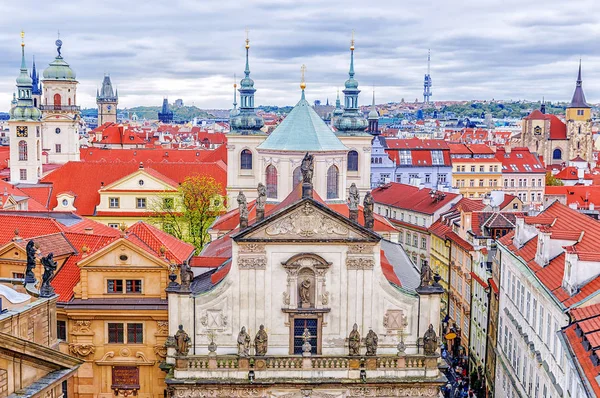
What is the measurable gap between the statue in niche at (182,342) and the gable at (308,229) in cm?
461

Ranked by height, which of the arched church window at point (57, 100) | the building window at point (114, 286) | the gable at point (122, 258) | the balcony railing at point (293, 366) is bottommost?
the balcony railing at point (293, 366)

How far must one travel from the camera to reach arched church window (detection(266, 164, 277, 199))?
57.4 meters

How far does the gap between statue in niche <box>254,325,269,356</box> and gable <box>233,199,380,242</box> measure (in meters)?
4.01

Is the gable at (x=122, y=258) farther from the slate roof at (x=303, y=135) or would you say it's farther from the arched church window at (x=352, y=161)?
the arched church window at (x=352, y=161)

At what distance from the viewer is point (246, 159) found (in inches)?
2687

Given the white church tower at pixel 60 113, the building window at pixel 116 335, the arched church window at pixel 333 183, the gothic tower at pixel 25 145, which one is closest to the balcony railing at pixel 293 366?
the building window at pixel 116 335

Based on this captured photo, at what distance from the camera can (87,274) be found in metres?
37.3

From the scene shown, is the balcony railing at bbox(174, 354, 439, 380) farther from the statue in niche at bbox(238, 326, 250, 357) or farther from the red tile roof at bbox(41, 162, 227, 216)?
the red tile roof at bbox(41, 162, 227, 216)

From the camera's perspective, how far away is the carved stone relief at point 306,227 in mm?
35094

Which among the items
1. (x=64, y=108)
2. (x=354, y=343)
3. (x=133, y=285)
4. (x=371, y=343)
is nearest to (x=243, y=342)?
(x=354, y=343)

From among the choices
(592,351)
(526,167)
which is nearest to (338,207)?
(592,351)

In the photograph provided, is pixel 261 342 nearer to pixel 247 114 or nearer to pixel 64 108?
pixel 247 114

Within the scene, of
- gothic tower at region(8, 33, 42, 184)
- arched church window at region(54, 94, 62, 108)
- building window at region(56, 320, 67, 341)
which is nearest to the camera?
building window at region(56, 320, 67, 341)

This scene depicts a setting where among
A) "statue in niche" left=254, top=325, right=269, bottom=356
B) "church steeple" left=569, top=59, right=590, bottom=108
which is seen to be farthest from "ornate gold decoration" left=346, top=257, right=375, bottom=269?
"church steeple" left=569, top=59, right=590, bottom=108
